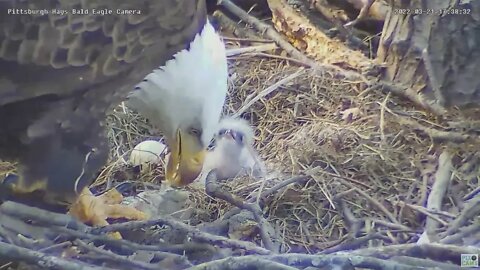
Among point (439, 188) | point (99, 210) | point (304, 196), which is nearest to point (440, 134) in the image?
point (439, 188)

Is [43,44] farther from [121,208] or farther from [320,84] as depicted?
[320,84]

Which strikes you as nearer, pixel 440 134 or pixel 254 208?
pixel 254 208

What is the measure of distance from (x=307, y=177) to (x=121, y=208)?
287mm

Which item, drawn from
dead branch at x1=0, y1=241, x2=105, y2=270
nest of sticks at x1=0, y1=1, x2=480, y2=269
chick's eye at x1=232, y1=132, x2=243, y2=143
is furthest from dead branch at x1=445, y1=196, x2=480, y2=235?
dead branch at x1=0, y1=241, x2=105, y2=270

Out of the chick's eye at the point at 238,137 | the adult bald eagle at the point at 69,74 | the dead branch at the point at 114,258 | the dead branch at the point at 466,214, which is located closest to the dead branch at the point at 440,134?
the dead branch at the point at 466,214

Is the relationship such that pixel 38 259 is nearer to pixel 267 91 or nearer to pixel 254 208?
pixel 254 208

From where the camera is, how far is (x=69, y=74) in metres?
1.38

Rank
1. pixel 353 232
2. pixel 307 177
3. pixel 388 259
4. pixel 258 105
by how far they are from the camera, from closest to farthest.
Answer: pixel 388 259 → pixel 353 232 → pixel 307 177 → pixel 258 105

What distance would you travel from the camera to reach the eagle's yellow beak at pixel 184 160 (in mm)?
1517

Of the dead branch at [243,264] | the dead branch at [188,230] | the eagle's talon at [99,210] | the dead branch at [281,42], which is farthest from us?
the dead branch at [281,42]

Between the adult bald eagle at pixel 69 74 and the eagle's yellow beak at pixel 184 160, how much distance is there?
0.13m

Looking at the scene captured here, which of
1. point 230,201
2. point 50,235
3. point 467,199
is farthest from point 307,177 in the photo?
point 50,235

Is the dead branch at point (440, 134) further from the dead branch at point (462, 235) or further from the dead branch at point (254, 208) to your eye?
the dead branch at point (254, 208)

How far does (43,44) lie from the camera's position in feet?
4.51
